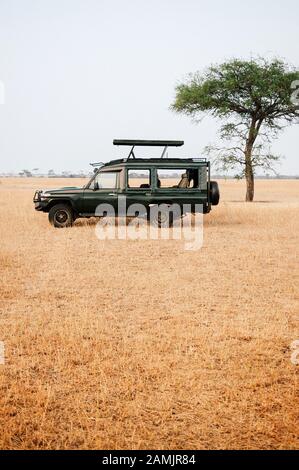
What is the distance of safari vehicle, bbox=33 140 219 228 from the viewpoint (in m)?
14.0

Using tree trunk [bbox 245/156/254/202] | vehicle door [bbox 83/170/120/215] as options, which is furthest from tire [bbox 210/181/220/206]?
tree trunk [bbox 245/156/254/202]

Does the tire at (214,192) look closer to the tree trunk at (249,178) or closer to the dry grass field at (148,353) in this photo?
the dry grass field at (148,353)

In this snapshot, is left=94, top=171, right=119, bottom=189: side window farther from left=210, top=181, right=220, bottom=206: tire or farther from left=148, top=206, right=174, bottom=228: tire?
left=210, top=181, right=220, bottom=206: tire

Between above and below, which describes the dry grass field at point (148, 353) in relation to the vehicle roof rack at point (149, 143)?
below

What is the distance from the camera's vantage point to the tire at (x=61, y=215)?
14.3 meters

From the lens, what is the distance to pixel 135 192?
1418 centimetres

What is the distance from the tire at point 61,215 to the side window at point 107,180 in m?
1.33

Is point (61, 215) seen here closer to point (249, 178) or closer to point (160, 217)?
point (160, 217)

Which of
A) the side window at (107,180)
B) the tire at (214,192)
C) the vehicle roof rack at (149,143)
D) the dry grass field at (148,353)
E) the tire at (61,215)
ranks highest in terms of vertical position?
the vehicle roof rack at (149,143)

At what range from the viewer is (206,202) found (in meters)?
14.4

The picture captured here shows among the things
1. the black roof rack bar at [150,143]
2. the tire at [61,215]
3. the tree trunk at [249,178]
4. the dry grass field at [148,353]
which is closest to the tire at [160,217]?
the black roof rack bar at [150,143]
